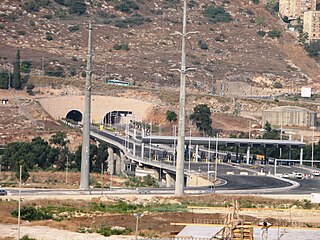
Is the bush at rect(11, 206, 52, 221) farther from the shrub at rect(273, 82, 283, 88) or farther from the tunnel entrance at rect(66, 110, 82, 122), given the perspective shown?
the shrub at rect(273, 82, 283, 88)

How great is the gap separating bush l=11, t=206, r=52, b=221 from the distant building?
86605mm

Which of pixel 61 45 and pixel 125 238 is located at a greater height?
pixel 61 45

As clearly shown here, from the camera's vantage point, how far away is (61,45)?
18838cm

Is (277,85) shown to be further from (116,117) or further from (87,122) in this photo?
(87,122)

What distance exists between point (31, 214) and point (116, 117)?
83838 mm

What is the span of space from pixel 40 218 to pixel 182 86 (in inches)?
381

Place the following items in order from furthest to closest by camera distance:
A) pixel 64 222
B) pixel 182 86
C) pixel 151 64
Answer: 1. pixel 151 64
2. pixel 182 86
3. pixel 64 222

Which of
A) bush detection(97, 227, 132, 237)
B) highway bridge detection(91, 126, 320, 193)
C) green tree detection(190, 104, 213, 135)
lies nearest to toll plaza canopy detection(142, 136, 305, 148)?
highway bridge detection(91, 126, 320, 193)

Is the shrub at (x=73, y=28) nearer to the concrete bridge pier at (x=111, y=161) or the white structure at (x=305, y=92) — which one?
the white structure at (x=305, y=92)

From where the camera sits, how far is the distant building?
485 feet

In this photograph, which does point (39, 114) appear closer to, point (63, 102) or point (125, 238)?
point (63, 102)

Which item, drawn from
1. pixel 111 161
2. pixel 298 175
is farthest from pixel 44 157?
pixel 298 175

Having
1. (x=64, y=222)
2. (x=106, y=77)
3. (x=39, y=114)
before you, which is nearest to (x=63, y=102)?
(x=39, y=114)

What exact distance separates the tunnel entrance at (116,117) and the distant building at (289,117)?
1485 centimetres
